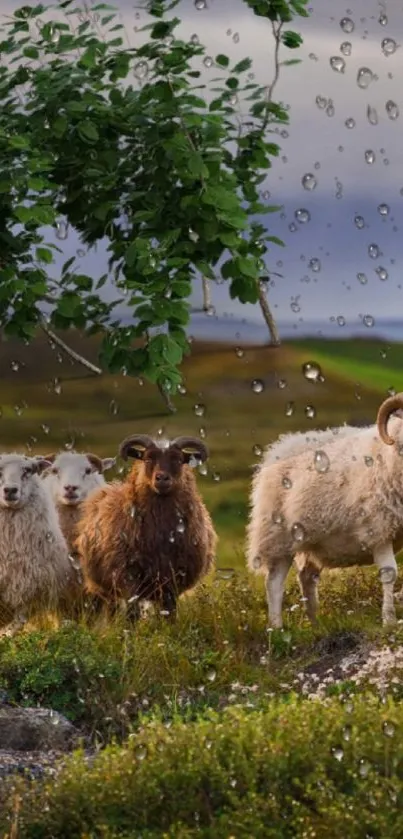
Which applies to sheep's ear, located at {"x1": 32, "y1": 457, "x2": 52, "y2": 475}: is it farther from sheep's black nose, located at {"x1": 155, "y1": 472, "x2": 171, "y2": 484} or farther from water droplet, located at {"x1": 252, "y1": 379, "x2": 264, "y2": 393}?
water droplet, located at {"x1": 252, "y1": 379, "x2": 264, "y2": 393}

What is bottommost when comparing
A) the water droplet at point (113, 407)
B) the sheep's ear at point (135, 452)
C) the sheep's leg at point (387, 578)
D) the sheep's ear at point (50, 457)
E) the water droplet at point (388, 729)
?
the water droplet at point (113, 407)

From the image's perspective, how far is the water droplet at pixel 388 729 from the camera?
21.3 ft

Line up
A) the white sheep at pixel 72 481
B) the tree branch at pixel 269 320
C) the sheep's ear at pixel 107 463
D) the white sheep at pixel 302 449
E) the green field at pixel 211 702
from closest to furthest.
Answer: the green field at pixel 211 702 < the white sheep at pixel 302 449 < the white sheep at pixel 72 481 < the sheep's ear at pixel 107 463 < the tree branch at pixel 269 320

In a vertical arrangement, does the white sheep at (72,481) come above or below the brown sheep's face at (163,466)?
below

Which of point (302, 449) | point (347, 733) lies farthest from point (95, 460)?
point (347, 733)

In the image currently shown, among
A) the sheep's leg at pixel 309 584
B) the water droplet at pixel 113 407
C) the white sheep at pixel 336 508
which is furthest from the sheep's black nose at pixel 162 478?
the water droplet at pixel 113 407

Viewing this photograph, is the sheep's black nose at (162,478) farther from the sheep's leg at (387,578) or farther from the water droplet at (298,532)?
the sheep's leg at (387,578)

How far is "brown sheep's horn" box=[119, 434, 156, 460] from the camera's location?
10641 mm

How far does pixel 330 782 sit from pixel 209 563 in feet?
17.1

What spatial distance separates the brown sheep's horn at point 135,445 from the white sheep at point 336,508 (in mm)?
1237

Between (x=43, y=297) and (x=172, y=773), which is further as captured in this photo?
(x=43, y=297)

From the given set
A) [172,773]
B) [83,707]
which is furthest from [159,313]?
[172,773]

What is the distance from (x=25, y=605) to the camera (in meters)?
11.3

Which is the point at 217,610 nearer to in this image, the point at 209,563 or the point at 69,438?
the point at 209,563
